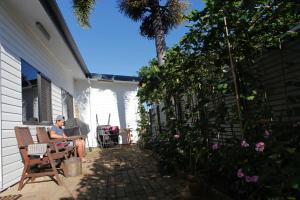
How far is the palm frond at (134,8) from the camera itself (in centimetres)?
1096

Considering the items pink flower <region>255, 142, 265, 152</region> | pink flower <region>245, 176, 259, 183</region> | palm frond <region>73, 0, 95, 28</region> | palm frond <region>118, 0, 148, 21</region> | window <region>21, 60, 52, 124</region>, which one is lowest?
pink flower <region>245, 176, 259, 183</region>

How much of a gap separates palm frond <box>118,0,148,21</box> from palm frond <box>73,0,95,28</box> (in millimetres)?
1285

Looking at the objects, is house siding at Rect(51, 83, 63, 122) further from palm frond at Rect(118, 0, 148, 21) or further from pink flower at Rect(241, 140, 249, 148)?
pink flower at Rect(241, 140, 249, 148)

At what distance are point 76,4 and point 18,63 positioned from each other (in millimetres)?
4555

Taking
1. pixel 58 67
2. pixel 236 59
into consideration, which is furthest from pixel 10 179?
pixel 58 67

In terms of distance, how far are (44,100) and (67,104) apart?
4212 mm

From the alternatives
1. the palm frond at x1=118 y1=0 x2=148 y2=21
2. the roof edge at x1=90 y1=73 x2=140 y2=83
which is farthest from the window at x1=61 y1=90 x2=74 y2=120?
the palm frond at x1=118 y1=0 x2=148 y2=21

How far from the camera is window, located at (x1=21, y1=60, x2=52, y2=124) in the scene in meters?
6.95

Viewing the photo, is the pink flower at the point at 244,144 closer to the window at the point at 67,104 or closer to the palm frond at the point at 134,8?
the palm frond at the point at 134,8

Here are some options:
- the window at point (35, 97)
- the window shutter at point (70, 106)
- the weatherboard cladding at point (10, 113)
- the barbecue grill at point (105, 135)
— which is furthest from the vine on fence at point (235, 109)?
the barbecue grill at point (105, 135)

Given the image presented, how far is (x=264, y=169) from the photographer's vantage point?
2639 mm

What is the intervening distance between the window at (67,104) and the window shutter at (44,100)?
2.33m

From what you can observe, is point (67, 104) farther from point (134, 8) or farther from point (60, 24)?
point (60, 24)

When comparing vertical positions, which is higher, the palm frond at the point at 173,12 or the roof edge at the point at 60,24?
the palm frond at the point at 173,12
